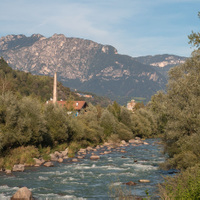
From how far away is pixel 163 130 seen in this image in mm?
32750

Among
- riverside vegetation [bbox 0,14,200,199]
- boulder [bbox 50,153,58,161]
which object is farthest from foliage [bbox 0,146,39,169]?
boulder [bbox 50,153,58,161]

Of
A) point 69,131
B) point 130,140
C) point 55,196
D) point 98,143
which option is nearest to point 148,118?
point 130,140

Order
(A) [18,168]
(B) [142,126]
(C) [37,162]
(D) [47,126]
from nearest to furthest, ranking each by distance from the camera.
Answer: (A) [18,168] < (C) [37,162] < (D) [47,126] < (B) [142,126]

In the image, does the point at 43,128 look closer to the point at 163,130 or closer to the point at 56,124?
the point at 56,124

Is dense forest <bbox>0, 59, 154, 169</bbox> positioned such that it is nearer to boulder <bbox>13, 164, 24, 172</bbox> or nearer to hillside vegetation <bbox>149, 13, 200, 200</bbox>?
boulder <bbox>13, 164, 24, 172</bbox>

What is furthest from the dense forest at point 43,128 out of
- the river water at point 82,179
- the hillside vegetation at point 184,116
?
the hillside vegetation at point 184,116

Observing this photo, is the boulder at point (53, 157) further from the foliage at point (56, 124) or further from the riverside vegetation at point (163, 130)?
the foliage at point (56, 124)

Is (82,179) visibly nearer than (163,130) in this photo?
Yes

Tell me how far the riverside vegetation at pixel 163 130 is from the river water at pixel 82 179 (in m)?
2.89

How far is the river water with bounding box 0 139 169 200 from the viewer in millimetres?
23000

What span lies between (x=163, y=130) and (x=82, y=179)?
11035 mm

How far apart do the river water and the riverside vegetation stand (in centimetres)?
289

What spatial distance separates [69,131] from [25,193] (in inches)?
1322

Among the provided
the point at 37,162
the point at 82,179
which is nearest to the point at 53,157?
the point at 37,162
